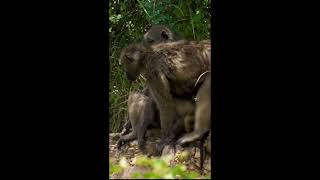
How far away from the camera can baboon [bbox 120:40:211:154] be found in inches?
217

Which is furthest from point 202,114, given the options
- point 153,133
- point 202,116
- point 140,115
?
point 140,115

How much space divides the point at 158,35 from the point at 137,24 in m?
0.53

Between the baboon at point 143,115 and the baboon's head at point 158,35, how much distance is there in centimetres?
79

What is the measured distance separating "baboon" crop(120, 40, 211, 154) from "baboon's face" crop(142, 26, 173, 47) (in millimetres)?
1011

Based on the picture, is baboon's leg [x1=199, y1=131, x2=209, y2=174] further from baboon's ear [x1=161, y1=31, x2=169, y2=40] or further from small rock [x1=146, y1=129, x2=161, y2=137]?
baboon's ear [x1=161, y1=31, x2=169, y2=40]

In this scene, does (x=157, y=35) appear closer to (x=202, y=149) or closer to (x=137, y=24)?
(x=137, y=24)

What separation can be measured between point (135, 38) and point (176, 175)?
3.43m

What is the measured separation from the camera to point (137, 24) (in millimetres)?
7293

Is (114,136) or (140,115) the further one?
(114,136)

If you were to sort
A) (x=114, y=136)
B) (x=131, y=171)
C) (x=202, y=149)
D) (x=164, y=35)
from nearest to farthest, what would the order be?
(x=131, y=171) < (x=202, y=149) < (x=114, y=136) < (x=164, y=35)

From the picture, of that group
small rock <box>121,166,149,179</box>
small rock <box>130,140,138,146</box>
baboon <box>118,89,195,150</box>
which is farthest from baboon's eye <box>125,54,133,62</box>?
small rock <box>121,166,149,179</box>

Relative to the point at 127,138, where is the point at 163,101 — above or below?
above

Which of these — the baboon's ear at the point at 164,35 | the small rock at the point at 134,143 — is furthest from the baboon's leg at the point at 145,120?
the baboon's ear at the point at 164,35
